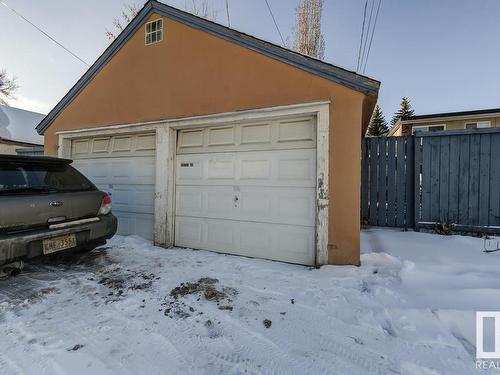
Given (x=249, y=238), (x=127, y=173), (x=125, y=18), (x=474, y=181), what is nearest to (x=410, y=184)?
(x=474, y=181)

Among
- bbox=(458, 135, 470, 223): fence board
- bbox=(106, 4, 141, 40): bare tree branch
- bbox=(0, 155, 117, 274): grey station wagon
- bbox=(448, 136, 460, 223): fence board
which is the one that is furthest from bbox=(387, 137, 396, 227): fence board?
bbox=(106, 4, 141, 40): bare tree branch

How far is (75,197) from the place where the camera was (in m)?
3.42

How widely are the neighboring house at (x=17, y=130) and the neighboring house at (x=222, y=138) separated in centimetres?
1194

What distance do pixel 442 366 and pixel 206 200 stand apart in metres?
3.83

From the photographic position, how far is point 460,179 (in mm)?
5258

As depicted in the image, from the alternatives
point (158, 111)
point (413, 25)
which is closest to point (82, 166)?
point (158, 111)

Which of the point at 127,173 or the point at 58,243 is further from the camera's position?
the point at 127,173

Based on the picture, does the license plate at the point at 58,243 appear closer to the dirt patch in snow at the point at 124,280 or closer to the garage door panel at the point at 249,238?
the dirt patch in snow at the point at 124,280

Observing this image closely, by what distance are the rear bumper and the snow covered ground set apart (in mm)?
452

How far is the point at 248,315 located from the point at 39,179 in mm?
3047

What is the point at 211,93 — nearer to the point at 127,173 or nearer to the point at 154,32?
the point at 154,32

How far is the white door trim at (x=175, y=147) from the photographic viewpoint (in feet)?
12.4

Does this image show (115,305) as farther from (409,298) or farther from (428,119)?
(428,119)

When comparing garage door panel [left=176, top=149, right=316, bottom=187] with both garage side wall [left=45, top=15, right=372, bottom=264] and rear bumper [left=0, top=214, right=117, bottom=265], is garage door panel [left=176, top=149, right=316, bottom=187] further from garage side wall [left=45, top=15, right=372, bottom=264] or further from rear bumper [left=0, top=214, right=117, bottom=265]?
rear bumper [left=0, top=214, right=117, bottom=265]
